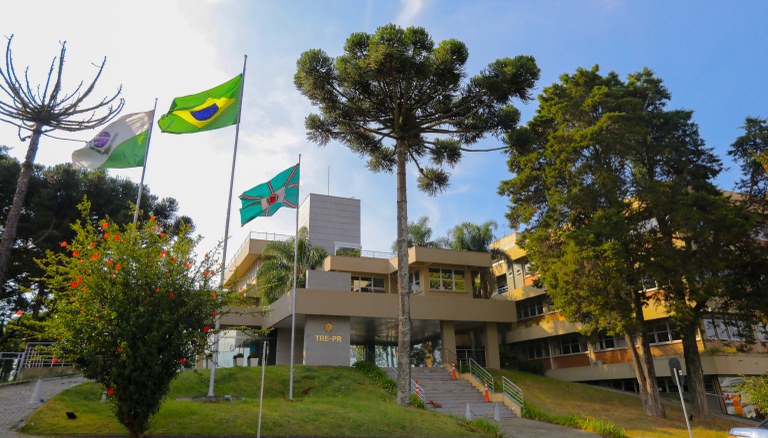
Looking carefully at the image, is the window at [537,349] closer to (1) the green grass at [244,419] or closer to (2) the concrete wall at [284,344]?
(2) the concrete wall at [284,344]

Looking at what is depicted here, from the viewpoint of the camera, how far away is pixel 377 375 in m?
26.0

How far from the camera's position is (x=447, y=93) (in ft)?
77.6

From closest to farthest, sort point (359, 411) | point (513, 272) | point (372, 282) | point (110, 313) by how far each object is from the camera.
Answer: point (110, 313)
point (359, 411)
point (372, 282)
point (513, 272)

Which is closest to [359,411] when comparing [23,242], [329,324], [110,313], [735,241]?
[110,313]

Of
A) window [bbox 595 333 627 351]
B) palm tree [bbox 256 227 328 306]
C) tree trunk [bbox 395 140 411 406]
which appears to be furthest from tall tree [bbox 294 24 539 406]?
window [bbox 595 333 627 351]

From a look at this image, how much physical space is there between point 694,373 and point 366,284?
19.5 meters

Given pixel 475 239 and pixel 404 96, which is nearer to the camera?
pixel 404 96

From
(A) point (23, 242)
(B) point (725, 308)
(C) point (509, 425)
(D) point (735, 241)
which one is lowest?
(C) point (509, 425)

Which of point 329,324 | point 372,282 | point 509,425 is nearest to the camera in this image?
point 509,425

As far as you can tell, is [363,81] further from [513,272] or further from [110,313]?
[513,272]

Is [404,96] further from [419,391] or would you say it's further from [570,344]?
[570,344]

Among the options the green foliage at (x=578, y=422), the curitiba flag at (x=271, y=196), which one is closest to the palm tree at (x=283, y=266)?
the curitiba flag at (x=271, y=196)

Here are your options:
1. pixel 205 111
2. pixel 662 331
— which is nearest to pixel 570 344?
pixel 662 331

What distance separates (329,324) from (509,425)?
12.6 m
